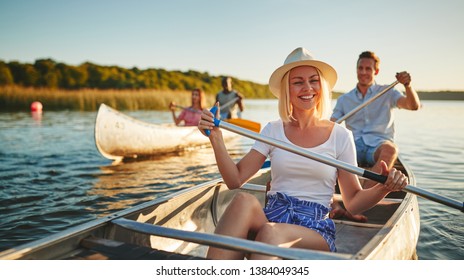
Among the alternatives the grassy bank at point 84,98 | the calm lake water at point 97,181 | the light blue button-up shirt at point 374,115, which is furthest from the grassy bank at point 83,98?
the light blue button-up shirt at point 374,115

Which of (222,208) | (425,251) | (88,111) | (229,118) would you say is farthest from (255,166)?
(88,111)

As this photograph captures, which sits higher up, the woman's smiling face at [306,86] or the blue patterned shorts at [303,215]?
the woman's smiling face at [306,86]

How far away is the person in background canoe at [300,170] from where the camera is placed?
196 centimetres

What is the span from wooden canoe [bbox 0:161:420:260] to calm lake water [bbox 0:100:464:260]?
98 cm

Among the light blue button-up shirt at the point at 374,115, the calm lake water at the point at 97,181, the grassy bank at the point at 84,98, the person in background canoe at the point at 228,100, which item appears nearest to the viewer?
the calm lake water at the point at 97,181

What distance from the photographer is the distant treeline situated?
30.9 metres

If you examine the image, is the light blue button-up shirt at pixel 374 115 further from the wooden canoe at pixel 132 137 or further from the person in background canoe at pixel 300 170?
the wooden canoe at pixel 132 137

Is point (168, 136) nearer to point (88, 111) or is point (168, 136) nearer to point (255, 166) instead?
point (255, 166)

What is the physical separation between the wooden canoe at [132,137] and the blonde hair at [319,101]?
202 inches

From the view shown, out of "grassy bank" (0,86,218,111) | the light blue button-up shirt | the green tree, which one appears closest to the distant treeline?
the green tree

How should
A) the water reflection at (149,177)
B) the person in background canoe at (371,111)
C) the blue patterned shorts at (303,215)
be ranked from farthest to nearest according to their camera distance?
the water reflection at (149,177)
the person in background canoe at (371,111)
the blue patterned shorts at (303,215)

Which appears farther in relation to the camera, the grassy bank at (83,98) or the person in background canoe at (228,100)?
the grassy bank at (83,98)

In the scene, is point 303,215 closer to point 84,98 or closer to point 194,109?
point 194,109

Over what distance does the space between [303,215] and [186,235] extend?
621 mm
